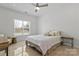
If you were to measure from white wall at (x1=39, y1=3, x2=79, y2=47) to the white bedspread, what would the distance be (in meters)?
0.20

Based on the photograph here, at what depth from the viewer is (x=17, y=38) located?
1863mm

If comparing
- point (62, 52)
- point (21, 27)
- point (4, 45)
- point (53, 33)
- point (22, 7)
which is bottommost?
point (62, 52)

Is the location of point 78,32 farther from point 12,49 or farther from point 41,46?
point 12,49

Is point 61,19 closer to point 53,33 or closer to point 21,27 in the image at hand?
point 53,33

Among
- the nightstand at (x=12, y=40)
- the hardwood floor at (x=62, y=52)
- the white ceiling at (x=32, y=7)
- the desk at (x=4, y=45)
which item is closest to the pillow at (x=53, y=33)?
the hardwood floor at (x=62, y=52)

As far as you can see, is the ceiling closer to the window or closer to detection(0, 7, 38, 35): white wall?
detection(0, 7, 38, 35): white wall

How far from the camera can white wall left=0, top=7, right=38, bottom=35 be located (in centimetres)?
167

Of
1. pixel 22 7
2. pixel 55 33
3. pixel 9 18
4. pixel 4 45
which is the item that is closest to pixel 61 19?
pixel 55 33

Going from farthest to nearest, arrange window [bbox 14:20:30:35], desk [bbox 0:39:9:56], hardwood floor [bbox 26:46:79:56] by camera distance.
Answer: window [bbox 14:20:30:35] < hardwood floor [bbox 26:46:79:56] < desk [bbox 0:39:9:56]

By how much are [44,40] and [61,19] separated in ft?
2.26

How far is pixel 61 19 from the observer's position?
6.19 ft

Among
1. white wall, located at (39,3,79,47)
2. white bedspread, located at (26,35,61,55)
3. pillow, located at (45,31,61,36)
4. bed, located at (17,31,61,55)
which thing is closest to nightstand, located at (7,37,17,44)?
bed, located at (17,31,61,55)

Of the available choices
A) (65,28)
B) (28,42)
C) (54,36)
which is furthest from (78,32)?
(28,42)

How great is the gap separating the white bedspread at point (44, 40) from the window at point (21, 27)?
0.18 metres
